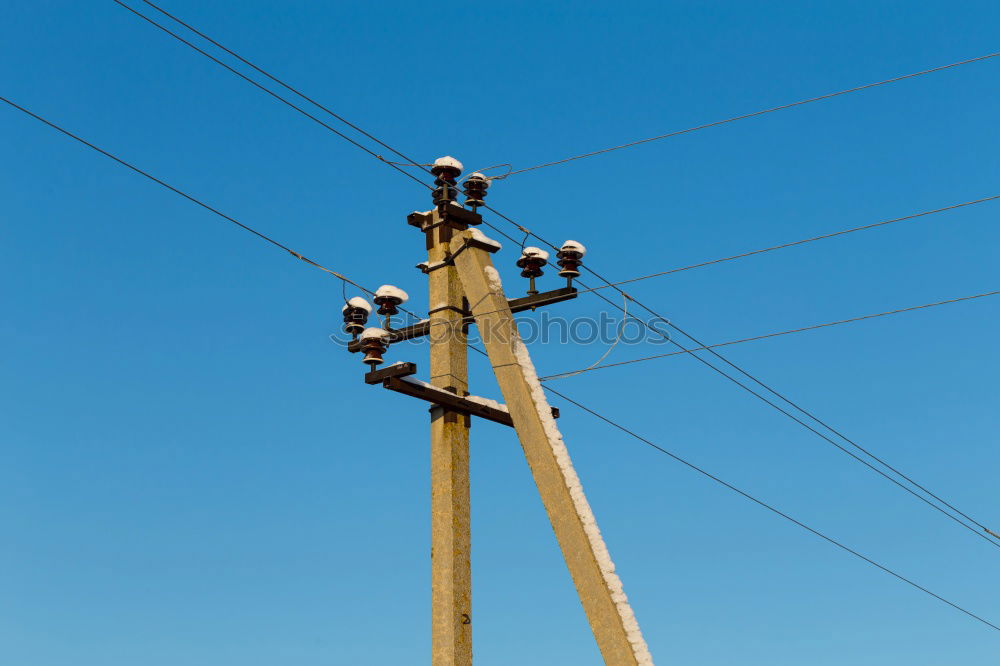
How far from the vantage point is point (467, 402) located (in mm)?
12477

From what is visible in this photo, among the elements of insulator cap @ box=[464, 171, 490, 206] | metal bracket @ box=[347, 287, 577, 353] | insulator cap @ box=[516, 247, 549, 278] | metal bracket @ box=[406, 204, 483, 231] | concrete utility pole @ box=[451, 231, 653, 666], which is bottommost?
concrete utility pole @ box=[451, 231, 653, 666]

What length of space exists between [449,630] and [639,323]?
205 inches

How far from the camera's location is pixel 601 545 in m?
10.9

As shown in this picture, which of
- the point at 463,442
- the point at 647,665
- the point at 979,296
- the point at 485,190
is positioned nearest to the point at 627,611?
the point at 647,665

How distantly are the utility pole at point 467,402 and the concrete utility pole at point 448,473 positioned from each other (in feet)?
0.04

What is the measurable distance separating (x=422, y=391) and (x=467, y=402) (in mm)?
508

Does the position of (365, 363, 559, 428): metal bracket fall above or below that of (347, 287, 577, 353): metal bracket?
below

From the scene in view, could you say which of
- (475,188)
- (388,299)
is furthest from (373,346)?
(475,188)

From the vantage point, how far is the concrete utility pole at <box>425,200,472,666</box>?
11.6 m

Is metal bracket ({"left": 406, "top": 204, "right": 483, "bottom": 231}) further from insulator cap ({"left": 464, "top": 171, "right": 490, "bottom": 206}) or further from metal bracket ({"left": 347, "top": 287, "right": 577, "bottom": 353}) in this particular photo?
metal bracket ({"left": 347, "top": 287, "right": 577, "bottom": 353})

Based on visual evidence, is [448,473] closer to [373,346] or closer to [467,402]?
[467,402]

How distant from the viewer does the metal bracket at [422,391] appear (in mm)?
12141

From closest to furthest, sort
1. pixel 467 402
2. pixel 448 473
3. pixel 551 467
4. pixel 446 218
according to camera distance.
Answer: pixel 551 467 → pixel 448 473 → pixel 467 402 → pixel 446 218

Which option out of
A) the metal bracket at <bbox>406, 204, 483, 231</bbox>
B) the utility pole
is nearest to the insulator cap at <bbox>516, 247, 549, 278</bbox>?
the utility pole
